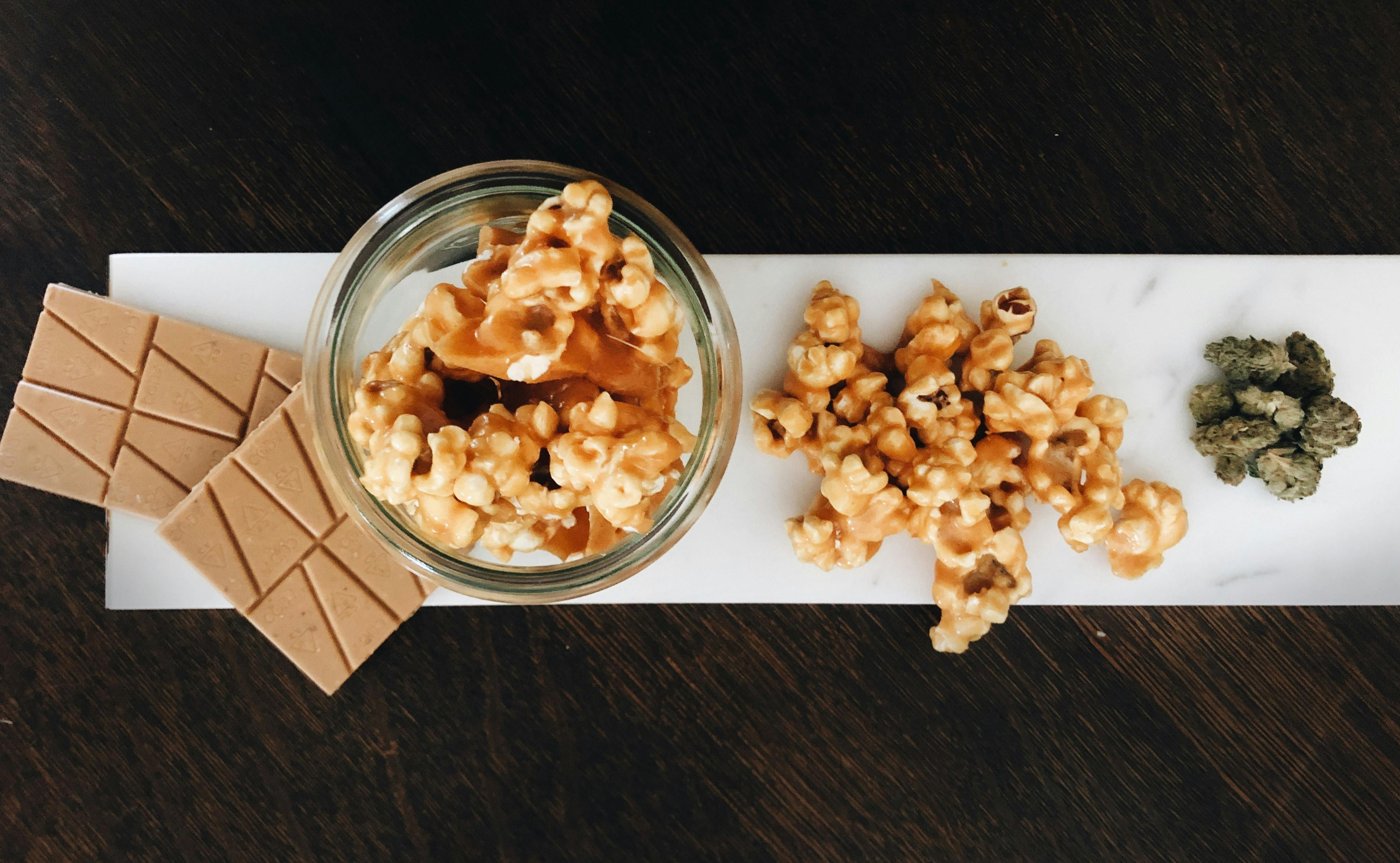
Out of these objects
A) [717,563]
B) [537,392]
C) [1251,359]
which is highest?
Answer: [537,392]

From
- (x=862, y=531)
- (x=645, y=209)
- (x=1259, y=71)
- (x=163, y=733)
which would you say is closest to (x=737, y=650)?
(x=862, y=531)

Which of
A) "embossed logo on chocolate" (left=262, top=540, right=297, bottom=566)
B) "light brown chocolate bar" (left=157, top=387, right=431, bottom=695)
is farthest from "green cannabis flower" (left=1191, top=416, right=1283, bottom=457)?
"embossed logo on chocolate" (left=262, top=540, right=297, bottom=566)

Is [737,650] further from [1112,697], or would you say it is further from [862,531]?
[1112,697]

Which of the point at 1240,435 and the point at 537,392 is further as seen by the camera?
the point at 1240,435

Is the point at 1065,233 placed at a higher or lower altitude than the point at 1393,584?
higher

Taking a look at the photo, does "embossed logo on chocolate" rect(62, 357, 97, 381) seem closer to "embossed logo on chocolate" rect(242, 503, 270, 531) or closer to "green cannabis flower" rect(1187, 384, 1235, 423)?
"embossed logo on chocolate" rect(242, 503, 270, 531)

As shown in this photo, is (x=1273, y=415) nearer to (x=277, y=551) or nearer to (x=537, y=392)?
(x=537, y=392)

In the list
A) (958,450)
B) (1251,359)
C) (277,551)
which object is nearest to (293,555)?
(277,551)
